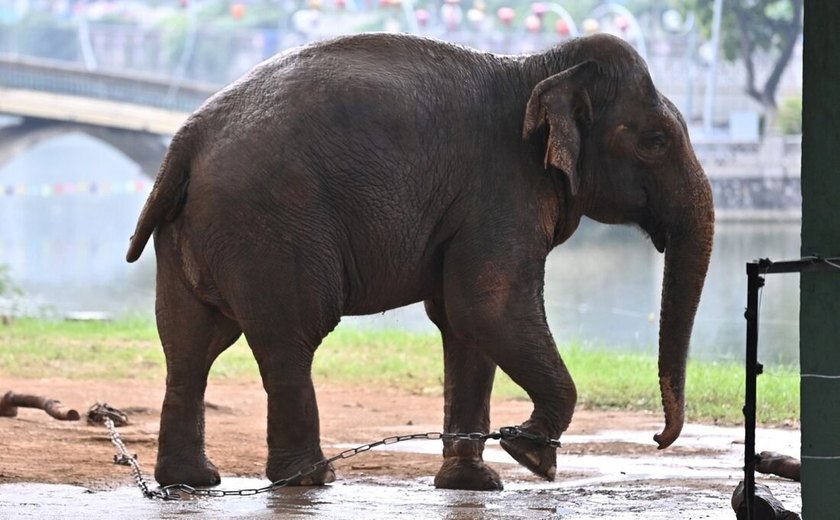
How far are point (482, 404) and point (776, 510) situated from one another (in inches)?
97.6

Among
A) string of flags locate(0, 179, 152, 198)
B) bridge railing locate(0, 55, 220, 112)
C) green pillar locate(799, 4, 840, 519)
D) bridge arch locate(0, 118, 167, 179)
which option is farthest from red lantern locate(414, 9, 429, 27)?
green pillar locate(799, 4, 840, 519)

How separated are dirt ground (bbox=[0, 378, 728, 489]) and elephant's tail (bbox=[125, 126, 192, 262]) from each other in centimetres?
124

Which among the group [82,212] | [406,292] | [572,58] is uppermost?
[82,212]

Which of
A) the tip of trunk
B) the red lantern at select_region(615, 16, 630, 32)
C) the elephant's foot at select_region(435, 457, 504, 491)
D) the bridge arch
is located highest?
the red lantern at select_region(615, 16, 630, 32)

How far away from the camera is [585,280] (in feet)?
101

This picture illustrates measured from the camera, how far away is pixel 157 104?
51188 millimetres

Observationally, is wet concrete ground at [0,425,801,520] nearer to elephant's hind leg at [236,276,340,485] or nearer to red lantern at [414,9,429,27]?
elephant's hind leg at [236,276,340,485]

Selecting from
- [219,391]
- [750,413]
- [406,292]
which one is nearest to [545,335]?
[406,292]

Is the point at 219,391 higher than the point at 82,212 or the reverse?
the reverse

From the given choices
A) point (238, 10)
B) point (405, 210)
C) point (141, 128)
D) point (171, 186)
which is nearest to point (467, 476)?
point (405, 210)

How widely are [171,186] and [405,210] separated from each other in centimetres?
107

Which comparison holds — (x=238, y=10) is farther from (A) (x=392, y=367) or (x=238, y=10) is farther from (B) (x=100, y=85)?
(A) (x=392, y=367)

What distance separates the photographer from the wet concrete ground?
6223 mm

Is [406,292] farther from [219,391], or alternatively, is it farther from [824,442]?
[219,391]
